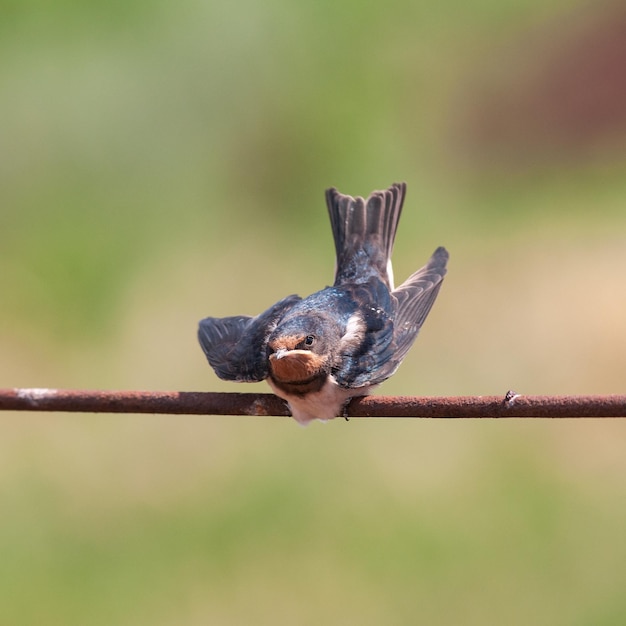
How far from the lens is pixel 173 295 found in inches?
308

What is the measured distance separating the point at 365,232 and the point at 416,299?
0.54 m

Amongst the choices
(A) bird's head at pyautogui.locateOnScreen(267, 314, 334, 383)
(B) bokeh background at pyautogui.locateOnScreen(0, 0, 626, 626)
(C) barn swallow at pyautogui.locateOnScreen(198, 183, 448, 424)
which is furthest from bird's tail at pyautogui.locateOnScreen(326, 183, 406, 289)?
(B) bokeh background at pyautogui.locateOnScreen(0, 0, 626, 626)

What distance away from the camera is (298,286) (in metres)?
7.53

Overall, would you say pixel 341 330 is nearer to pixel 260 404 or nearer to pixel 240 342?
pixel 240 342

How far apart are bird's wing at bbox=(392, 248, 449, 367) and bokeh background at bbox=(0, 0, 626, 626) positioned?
183 cm

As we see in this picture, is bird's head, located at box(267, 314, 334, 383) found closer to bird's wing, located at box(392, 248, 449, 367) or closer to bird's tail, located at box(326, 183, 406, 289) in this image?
bird's wing, located at box(392, 248, 449, 367)

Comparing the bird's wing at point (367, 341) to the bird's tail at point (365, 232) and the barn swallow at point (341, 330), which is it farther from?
the bird's tail at point (365, 232)

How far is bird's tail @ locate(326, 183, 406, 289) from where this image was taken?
182 inches

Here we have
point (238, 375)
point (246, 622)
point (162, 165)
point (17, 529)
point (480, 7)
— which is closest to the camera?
point (238, 375)

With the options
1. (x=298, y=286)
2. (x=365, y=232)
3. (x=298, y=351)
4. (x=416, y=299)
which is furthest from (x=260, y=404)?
(x=298, y=286)

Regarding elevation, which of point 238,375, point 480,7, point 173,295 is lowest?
point 173,295

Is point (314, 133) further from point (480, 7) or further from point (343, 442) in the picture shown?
point (343, 442)

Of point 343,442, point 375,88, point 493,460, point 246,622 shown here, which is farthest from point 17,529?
point 375,88

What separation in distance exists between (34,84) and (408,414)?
21.2 ft
